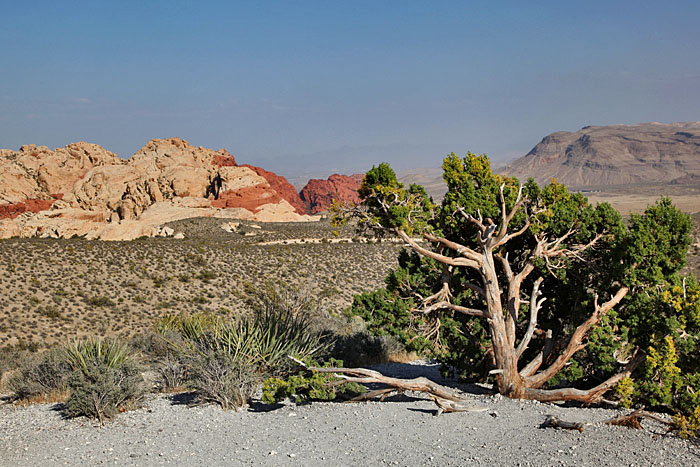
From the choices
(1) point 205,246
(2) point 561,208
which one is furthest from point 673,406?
(1) point 205,246

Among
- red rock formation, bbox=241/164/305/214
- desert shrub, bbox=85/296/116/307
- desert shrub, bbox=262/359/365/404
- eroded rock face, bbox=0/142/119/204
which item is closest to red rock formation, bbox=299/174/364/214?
red rock formation, bbox=241/164/305/214

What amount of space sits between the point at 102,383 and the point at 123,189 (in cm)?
6030

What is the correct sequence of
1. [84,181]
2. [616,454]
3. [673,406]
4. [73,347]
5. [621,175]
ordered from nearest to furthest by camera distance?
[616,454] < [673,406] < [73,347] < [84,181] < [621,175]

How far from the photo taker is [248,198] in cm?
6600

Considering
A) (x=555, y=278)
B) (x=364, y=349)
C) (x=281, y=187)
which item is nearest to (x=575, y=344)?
(x=555, y=278)

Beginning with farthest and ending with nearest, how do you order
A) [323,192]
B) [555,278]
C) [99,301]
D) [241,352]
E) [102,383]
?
1. [323,192]
2. [99,301]
3. [555,278]
4. [241,352]
5. [102,383]

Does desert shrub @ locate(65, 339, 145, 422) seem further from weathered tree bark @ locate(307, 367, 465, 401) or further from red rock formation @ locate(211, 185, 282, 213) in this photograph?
red rock formation @ locate(211, 185, 282, 213)

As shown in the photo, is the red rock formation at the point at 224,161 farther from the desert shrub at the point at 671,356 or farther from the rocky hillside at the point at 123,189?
the desert shrub at the point at 671,356

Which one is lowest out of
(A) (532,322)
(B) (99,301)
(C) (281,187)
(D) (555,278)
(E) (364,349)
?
(E) (364,349)

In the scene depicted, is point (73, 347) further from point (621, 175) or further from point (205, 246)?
point (621, 175)

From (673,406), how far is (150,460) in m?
7.98

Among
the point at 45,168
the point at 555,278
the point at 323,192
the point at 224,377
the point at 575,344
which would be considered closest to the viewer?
A: the point at 224,377

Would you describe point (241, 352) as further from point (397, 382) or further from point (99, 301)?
point (99, 301)

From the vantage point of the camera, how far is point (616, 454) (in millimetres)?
6844
